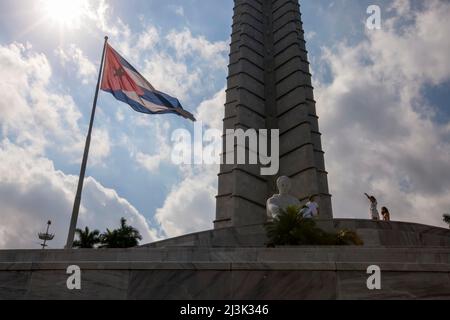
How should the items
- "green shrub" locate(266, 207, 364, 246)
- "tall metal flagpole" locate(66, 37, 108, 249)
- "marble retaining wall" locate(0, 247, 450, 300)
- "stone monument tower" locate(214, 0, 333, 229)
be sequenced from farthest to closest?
"stone monument tower" locate(214, 0, 333, 229) → "tall metal flagpole" locate(66, 37, 108, 249) → "green shrub" locate(266, 207, 364, 246) → "marble retaining wall" locate(0, 247, 450, 300)

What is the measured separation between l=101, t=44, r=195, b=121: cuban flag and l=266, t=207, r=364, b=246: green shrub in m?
8.40

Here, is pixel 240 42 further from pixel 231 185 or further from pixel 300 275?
pixel 300 275

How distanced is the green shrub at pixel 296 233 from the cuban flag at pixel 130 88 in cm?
840

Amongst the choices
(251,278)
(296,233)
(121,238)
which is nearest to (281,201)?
(296,233)

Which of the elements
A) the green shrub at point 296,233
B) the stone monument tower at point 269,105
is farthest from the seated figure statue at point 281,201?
the stone monument tower at point 269,105

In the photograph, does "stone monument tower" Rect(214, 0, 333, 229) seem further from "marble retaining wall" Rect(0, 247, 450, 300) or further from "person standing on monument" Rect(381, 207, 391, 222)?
"marble retaining wall" Rect(0, 247, 450, 300)

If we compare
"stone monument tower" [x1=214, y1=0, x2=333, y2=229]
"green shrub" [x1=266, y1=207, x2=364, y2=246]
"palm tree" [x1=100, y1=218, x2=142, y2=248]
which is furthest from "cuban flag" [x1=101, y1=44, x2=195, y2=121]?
"palm tree" [x1=100, y1=218, x2=142, y2=248]

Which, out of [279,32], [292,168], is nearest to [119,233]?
[292,168]

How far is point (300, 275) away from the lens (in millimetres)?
6562

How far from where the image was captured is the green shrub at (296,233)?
32.9 feet

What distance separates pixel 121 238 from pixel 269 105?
1961 centimetres

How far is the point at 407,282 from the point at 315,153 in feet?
74.1

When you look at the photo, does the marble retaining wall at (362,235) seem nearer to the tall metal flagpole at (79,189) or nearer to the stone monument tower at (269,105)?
the tall metal flagpole at (79,189)

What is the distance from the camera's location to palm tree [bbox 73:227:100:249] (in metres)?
36.2
